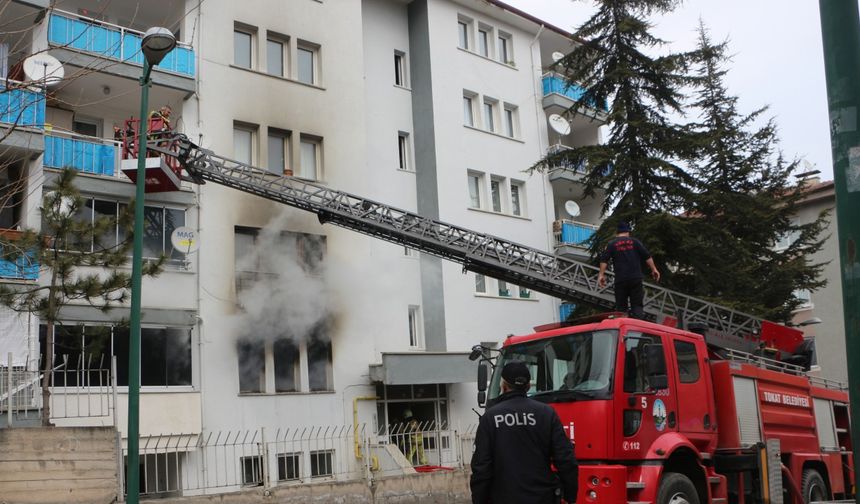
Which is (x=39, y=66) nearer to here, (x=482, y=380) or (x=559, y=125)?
(x=482, y=380)

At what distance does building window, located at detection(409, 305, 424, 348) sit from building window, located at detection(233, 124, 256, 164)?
6527 millimetres

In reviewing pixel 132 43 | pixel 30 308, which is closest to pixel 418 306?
pixel 132 43

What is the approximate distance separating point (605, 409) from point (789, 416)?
4.23m

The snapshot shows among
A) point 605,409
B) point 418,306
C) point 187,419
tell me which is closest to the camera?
point 605,409

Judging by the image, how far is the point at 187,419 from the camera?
1775 centimetres

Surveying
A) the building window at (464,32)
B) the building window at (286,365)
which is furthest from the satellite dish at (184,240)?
the building window at (464,32)

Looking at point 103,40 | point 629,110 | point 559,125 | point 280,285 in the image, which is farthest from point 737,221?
point 103,40

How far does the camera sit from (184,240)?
1862cm

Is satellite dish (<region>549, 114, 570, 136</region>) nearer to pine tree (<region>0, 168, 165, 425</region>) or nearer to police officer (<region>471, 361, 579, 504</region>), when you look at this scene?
pine tree (<region>0, 168, 165, 425</region>)

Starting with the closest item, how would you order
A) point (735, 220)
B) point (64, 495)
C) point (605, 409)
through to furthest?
point (605, 409), point (64, 495), point (735, 220)

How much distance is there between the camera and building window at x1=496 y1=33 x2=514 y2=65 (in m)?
28.6

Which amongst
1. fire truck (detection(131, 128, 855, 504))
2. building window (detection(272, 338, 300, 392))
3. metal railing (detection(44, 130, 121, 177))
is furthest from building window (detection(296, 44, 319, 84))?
fire truck (detection(131, 128, 855, 504))

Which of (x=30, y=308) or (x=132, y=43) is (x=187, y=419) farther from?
(x=132, y=43)

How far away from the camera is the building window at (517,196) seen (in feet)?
89.8
